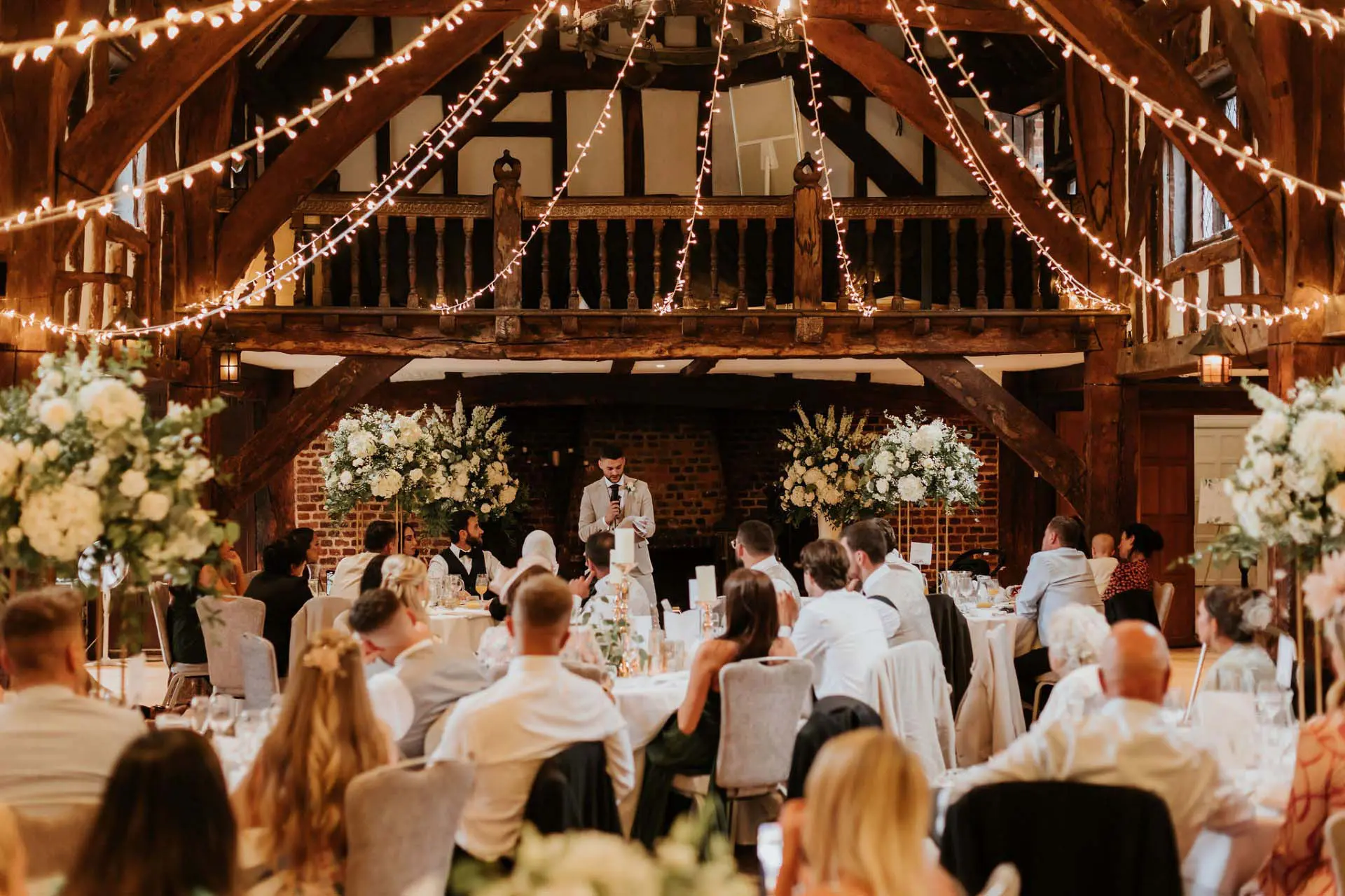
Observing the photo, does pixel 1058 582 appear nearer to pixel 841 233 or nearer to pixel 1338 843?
pixel 841 233

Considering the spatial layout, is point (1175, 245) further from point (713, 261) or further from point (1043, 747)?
point (1043, 747)

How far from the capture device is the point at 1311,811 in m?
3.08

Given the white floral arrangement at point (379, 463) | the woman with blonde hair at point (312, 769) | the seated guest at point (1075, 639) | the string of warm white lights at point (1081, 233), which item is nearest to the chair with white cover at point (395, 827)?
the woman with blonde hair at point (312, 769)

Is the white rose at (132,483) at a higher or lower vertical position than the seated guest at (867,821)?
higher

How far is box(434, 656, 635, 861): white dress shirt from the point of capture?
372cm

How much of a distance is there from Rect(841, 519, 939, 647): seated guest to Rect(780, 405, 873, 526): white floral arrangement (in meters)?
3.83

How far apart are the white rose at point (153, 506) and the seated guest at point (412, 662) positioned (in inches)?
29.3

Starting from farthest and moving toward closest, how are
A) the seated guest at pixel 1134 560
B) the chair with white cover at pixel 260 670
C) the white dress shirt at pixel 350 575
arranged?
the white dress shirt at pixel 350 575 < the seated guest at pixel 1134 560 < the chair with white cover at pixel 260 670

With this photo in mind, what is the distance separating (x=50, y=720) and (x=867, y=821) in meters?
2.00

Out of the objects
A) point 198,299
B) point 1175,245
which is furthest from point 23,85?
point 1175,245

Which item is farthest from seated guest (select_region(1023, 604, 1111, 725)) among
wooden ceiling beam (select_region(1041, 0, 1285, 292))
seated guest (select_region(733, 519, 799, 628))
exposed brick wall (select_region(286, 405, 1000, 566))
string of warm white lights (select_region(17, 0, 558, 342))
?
exposed brick wall (select_region(286, 405, 1000, 566))

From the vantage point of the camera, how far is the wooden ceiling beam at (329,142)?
886cm

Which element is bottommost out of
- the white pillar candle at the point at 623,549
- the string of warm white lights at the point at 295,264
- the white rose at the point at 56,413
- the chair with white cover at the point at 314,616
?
the chair with white cover at the point at 314,616

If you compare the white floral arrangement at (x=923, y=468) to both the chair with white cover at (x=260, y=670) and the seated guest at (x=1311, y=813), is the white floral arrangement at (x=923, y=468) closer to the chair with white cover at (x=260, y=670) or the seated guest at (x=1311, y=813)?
the chair with white cover at (x=260, y=670)
